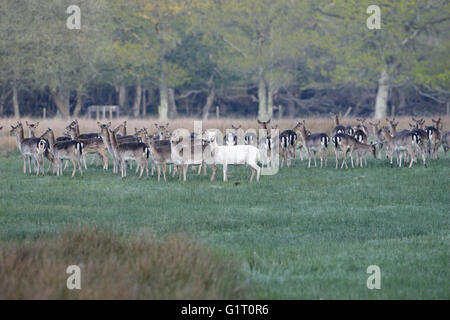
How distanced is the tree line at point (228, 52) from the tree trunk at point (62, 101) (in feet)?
0.39

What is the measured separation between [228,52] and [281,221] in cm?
4555

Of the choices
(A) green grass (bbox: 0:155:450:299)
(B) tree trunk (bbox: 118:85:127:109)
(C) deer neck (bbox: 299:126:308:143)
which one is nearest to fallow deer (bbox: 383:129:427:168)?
(A) green grass (bbox: 0:155:450:299)

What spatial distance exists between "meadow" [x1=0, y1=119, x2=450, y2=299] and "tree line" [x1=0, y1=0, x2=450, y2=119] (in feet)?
97.8

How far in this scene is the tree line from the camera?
162ft

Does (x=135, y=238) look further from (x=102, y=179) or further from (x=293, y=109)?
(x=293, y=109)

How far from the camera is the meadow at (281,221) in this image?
9.34 meters

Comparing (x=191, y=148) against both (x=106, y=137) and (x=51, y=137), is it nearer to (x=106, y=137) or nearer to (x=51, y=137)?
(x=106, y=137)

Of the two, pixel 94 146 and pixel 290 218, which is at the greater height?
pixel 94 146

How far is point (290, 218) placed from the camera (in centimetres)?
1378

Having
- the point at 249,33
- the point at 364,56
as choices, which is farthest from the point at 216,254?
the point at 249,33

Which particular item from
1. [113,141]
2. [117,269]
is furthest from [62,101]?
[117,269]
